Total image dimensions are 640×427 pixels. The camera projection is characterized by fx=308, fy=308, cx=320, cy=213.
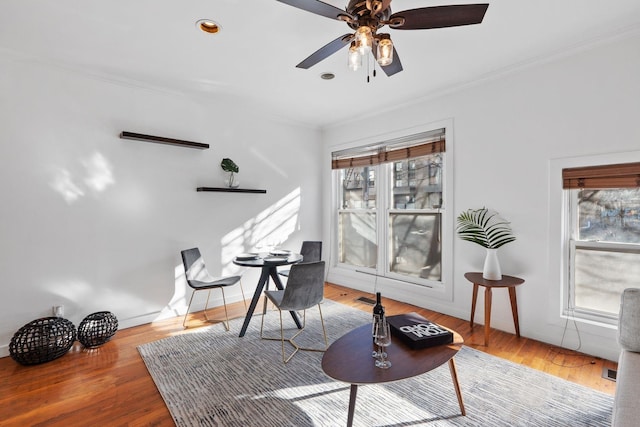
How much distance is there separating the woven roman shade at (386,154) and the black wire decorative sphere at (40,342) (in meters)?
3.78

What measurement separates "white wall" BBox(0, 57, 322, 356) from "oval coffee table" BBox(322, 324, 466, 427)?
252cm

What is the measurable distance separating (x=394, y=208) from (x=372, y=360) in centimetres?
283

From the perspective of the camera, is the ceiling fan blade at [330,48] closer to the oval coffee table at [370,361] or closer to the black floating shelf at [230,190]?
the oval coffee table at [370,361]

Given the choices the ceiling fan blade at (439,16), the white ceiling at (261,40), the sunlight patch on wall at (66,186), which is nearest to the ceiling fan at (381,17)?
the ceiling fan blade at (439,16)

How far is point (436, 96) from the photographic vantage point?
3598 mm

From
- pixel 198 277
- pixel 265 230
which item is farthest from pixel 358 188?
pixel 198 277

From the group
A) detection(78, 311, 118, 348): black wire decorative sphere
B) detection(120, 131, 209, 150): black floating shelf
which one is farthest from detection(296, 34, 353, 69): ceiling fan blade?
detection(78, 311, 118, 348): black wire decorative sphere

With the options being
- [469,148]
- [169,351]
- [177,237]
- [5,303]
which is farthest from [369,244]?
[5,303]

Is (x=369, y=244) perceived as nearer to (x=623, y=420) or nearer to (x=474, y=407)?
(x=474, y=407)

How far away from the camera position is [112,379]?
2307 mm

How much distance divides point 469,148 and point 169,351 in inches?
141

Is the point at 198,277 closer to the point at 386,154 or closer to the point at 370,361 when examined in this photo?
the point at 370,361

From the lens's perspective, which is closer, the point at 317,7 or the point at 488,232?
the point at 317,7

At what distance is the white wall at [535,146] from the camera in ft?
8.14
